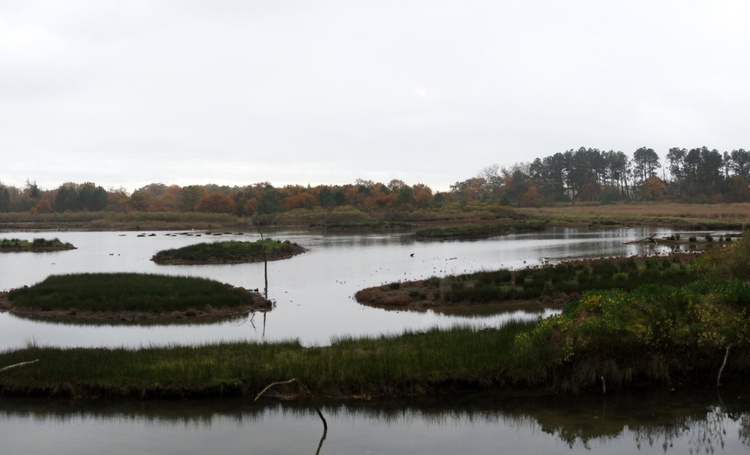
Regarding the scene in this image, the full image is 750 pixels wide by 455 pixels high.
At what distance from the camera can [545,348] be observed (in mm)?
16016

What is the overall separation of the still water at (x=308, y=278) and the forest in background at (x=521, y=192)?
260ft

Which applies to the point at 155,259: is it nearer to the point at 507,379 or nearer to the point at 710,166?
the point at 507,379

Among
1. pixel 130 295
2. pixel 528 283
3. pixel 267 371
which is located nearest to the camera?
pixel 267 371

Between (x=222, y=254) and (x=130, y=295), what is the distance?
82.2 ft

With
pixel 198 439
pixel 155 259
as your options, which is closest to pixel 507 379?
pixel 198 439

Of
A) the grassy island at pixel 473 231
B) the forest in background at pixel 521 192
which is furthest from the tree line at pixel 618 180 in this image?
the grassy island at pixel 473 231

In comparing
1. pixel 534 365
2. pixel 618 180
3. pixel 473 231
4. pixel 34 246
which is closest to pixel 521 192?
pixel 618 180

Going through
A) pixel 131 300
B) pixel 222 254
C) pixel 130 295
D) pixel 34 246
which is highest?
pixel 34 246

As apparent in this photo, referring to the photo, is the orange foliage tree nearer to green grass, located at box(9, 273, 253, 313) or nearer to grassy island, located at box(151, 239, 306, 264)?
grassy island, located at box(151, 239, 306, 264)

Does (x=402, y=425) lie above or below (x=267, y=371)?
below

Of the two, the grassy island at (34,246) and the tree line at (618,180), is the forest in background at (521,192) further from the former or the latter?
the grassy island at (34,246)

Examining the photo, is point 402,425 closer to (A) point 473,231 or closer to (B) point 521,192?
(A) point 473,231

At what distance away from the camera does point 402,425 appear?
14000 mm

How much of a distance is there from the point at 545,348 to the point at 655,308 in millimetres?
2789
